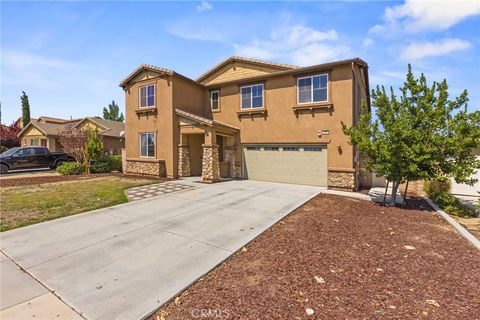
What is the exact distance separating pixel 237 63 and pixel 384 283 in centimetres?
1523

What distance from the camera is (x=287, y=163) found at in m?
13.8

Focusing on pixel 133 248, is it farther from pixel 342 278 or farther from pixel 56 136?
pixel 56 136

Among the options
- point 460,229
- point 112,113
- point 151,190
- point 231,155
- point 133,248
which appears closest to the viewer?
point 133,248

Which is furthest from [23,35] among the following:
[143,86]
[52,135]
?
[52,135]

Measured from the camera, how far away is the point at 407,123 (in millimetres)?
8539

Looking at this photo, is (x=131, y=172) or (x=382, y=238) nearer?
(x=382, y=238)

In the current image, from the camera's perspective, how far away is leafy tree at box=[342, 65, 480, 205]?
26.5 ft

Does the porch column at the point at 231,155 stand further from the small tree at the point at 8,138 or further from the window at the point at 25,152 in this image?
the small tree at the point at 8,138

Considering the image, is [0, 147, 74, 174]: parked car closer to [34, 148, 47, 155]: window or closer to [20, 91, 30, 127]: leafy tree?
[34, 148, 47, 155]: window

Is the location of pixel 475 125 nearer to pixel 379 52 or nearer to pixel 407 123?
pixel 407 123

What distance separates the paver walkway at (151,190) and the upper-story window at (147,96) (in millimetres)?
6249

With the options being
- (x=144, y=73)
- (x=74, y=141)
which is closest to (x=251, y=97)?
(x=144, y=73)

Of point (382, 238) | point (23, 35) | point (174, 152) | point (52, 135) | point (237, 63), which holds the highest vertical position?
point (237, 63)

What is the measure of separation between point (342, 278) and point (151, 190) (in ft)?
30.8
